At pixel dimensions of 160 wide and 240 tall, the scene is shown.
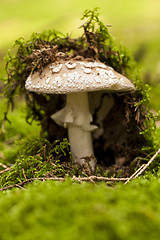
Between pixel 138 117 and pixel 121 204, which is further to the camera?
pixel 138 117

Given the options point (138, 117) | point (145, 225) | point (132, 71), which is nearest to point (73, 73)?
point (138, 117)

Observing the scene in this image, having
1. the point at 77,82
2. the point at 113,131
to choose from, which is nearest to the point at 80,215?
the point at 77,82

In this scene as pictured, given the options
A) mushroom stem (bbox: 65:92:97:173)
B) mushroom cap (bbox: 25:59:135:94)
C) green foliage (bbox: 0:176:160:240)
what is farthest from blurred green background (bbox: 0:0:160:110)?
green foliage (bbox: 0:176:160:240)

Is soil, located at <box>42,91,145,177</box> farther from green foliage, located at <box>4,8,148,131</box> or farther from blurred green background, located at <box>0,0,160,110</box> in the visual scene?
blurred green background, located at <box>0,0,160,110</box>

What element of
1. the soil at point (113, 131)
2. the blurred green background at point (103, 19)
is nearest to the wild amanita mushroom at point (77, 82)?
the soil at point (113, 131)

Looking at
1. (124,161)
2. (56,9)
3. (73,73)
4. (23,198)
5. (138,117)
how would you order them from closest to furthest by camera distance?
(23,198) → (73,73) → (138,117) → (124,161) → (56,9)

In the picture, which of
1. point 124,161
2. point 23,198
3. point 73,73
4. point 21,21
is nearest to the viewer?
point 23,198

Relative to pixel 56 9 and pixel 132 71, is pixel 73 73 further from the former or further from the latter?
pixel 56 9
